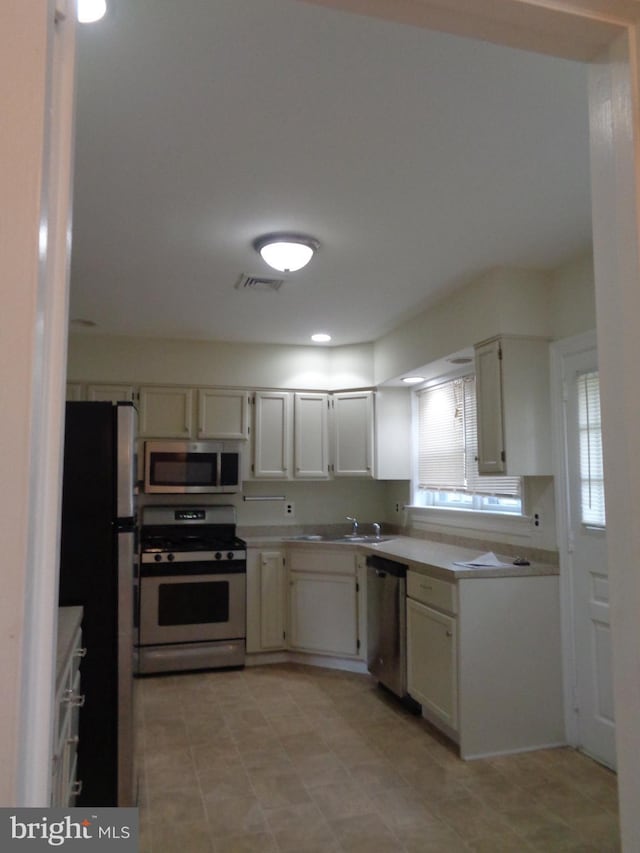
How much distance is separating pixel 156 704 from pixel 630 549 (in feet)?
12.0

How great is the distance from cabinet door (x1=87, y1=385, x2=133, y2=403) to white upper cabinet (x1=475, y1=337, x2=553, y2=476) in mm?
2703

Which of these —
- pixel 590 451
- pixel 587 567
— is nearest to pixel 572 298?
pixel 590 451

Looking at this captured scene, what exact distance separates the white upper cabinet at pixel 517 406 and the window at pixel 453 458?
1.30 ft

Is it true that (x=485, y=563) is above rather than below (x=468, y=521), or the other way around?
below

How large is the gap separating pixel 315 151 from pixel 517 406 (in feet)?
5.92

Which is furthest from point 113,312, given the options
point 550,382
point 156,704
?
point 550,382

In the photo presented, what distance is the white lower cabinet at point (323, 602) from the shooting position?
4.49 metres

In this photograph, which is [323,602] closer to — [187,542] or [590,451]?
[187,542]

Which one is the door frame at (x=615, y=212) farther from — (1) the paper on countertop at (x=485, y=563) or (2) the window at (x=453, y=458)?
(2) the window at (x=453, y=458)

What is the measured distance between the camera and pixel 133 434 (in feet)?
8.45

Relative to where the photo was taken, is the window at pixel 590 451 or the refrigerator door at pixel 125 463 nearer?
the refrigerator door at pixel 125 463

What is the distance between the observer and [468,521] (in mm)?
4121

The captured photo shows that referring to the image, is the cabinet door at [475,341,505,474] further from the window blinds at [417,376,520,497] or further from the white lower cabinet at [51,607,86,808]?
the white lower cabinet at [51,607,86,808]

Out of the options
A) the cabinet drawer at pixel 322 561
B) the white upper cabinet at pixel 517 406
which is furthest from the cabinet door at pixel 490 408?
the cabinet drawer at pixel 322 561
